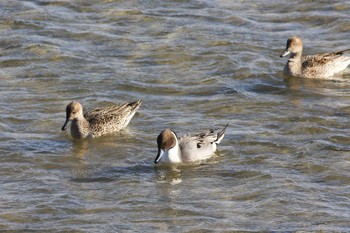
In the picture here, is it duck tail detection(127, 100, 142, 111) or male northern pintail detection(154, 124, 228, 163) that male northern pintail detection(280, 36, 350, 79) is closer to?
duck tail detection(127, 100, 142, 111)

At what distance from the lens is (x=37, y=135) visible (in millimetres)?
13031

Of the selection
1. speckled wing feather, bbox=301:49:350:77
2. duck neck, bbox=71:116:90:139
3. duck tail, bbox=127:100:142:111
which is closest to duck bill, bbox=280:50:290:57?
speckled wing feather, bbox=301:49:350:77

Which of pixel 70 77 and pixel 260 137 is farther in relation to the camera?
pixel 70 77

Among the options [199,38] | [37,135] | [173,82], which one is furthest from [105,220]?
[199,38]

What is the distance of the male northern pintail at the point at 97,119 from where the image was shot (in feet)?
43.0

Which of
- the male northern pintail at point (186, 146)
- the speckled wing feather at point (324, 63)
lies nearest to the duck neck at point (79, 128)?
the male northern pintail at point (186, 146)

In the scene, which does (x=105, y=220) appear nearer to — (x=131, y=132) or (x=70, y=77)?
(x=131, y=132)

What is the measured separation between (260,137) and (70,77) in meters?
3.50

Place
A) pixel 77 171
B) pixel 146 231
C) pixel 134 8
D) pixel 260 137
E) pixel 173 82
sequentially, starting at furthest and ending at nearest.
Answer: pixel 134 8, pixel 173 82, pixel 260 137, pixel 77 171, pixel 146 231

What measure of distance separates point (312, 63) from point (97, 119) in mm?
3935

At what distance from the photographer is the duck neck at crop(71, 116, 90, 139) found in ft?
43.0

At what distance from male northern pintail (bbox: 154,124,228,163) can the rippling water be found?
15 cm

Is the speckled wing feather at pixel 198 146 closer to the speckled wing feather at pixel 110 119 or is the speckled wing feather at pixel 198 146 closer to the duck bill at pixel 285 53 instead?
the speckled wing feather at pixel 110 119

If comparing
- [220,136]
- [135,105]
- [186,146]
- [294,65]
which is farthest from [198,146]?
[294,65]
